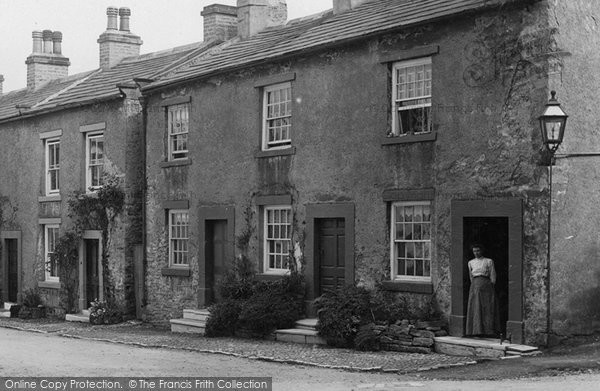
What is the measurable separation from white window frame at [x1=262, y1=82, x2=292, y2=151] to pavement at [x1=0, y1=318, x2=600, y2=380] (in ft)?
14.2

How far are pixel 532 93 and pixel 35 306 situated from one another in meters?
18.8

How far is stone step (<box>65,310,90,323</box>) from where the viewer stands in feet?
87.8

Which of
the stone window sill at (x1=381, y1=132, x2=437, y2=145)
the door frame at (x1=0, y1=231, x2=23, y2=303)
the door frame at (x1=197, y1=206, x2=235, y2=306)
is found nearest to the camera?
the stone window sill at (x1=381, y1=132, x2=437, y2=145)

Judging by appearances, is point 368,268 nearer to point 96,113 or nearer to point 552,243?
point 552,243

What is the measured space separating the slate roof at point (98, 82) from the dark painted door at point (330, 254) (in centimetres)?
832

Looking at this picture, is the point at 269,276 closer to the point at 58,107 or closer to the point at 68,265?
the point at 68,265

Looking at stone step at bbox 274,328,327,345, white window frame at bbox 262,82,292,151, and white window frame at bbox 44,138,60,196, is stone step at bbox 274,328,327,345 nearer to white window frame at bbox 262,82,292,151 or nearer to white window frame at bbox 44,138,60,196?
white window frame at bbox 262,82,292,151

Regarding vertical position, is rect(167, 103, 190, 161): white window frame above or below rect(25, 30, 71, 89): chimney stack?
below

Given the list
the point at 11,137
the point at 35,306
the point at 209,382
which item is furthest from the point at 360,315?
the point at 11,137

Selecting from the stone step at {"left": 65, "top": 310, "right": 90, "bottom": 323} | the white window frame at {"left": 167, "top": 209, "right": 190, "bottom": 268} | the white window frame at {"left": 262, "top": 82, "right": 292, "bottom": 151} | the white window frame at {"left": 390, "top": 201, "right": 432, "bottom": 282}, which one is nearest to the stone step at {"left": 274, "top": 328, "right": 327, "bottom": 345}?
the white window frame at {"left": 390, "top": 201, "right": 432, "bottom": 282}

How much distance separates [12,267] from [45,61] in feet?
28.0

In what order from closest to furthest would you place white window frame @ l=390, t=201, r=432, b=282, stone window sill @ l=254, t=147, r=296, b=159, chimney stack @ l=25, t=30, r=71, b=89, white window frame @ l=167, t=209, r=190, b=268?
white window frame @ l=390, t=201, r=432, b=282, stone window sill @ l=254, t=147, r=296, b=159, white window frame @ l=167, t=209, r=190, b=268, chimney stack @ l=25, t=30, r=71, b=89

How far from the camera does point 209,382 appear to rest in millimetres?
13414

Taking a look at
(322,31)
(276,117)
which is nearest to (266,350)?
(276,117)
